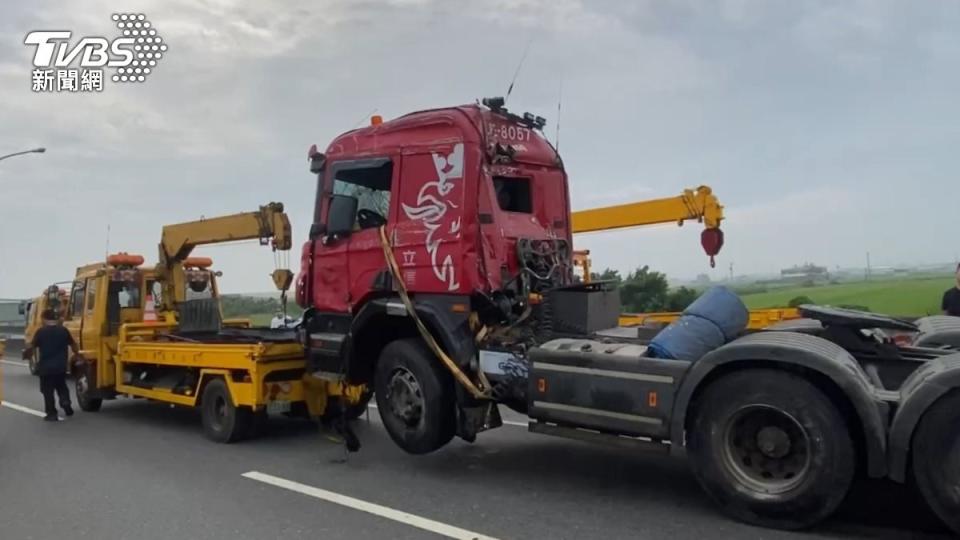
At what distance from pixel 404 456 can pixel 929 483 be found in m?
4.71

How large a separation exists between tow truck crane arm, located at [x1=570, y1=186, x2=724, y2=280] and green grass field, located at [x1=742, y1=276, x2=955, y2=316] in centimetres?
103

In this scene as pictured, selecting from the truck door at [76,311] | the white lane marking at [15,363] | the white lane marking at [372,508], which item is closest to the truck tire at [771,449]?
the white lane marking at [372,508]

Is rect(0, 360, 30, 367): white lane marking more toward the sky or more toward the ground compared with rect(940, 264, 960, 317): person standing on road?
more toward the ground

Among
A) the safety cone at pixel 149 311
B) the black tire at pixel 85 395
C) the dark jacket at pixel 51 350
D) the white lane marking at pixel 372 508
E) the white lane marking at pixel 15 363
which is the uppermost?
the safety cone at pixel 149 311

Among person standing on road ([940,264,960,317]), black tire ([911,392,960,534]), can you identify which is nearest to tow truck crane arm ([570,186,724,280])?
person standing on road ([940,264,960,317])

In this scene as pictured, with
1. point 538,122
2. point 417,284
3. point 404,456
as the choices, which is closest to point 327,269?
point 417,284

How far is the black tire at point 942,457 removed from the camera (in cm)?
457

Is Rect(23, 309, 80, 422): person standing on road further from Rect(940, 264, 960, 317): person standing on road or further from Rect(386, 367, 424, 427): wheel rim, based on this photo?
Rect(940, 264, 960, 317): person standing on road

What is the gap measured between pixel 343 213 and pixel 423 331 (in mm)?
1558

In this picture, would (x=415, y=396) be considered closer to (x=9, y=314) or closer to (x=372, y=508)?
(x=372, y=508)

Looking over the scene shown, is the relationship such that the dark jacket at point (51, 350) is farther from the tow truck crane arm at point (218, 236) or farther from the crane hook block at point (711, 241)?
the crane hook block at point (711, 241)

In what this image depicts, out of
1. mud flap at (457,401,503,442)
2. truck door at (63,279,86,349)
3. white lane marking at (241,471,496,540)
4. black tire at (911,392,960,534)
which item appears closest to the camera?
black tire at (911,392,960,534)

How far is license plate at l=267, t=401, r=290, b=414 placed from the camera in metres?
8.80

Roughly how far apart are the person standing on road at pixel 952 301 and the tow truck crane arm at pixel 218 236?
24.0ft
